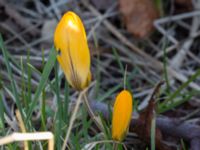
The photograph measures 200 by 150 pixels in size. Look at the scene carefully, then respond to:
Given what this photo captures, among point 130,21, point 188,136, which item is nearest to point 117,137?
point 188,136

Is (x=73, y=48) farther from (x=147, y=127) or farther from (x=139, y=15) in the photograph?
(x=139, y=15)

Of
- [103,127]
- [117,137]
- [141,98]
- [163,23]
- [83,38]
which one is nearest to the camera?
[83,38]

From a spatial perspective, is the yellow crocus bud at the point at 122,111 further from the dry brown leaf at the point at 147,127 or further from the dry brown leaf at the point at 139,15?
the dry brown leaf at the point at 139,15

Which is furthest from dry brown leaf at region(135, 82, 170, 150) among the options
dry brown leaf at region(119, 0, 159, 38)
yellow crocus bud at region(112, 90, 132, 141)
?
dry brown leaf at region(119, 0, 159, 38)

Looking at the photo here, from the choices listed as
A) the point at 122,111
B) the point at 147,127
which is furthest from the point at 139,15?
the point at 122,111

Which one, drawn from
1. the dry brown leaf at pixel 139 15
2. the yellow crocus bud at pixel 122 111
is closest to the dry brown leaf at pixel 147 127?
the yellow crocus bud at pixel 122 111

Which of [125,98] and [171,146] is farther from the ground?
[125,98]

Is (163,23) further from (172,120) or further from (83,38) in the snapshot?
(83,38)
